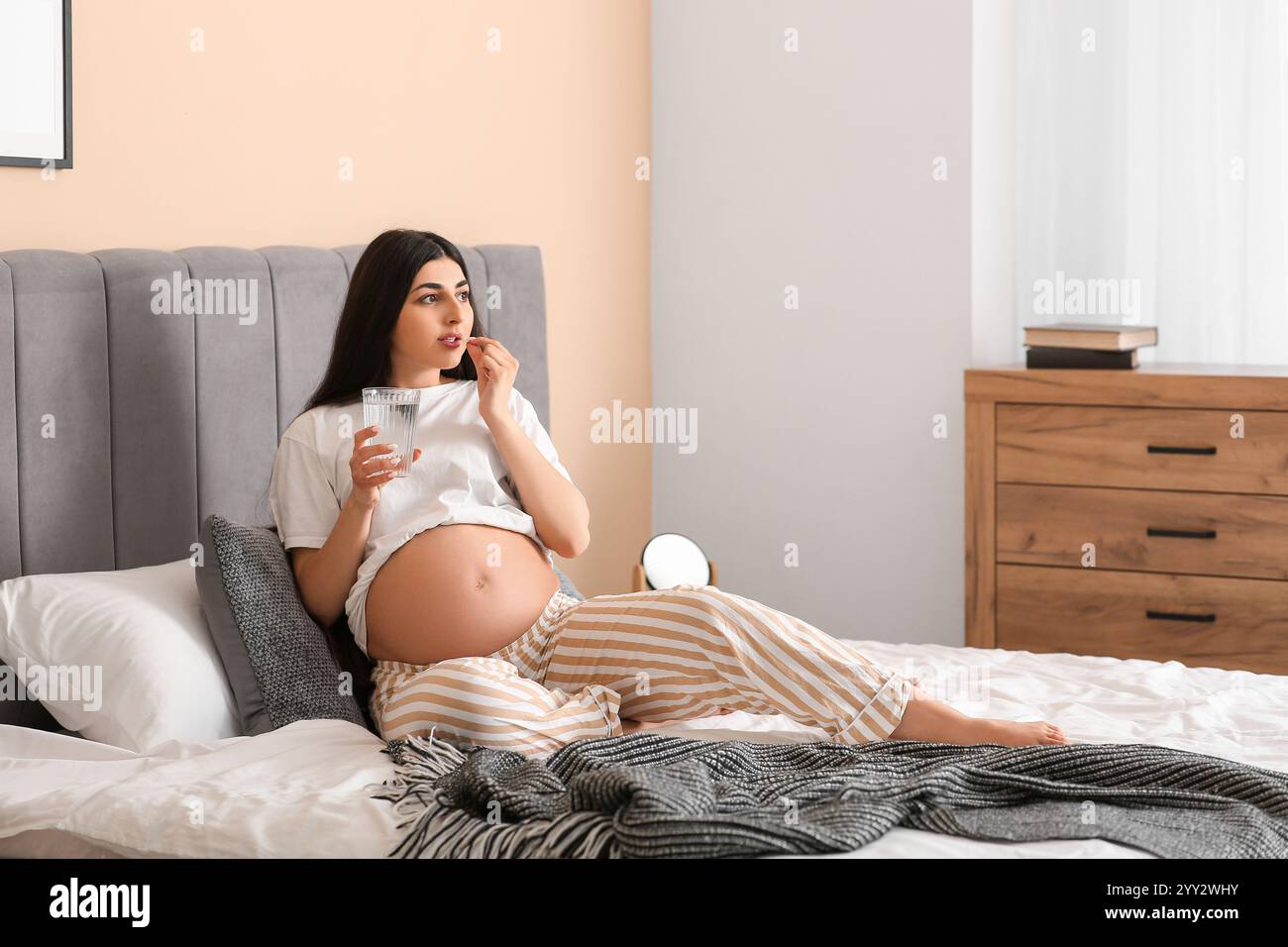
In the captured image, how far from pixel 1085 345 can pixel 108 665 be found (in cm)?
220

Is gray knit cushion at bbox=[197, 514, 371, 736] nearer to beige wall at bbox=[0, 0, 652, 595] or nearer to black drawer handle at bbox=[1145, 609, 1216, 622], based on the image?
beige wall at bbox=[0, 0, 652, 595]

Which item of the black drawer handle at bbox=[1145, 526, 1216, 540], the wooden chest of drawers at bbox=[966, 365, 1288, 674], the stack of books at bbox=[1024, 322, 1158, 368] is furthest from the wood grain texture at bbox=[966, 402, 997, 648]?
the black drawer handle at bbox=[1145, 526, 1216, 540]

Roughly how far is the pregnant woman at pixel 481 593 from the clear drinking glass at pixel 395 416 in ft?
0.07

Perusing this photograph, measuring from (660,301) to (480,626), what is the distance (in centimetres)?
192

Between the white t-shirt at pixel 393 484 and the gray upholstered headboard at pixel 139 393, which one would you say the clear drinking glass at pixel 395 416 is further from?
the gray upholstered headboard at pixel 139 393

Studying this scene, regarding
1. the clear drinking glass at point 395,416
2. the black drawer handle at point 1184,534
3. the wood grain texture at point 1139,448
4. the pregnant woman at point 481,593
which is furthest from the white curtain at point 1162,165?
the clear drinking glass at point 395,416

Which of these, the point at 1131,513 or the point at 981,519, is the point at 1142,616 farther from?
the point at 981,519

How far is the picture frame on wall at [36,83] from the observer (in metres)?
1.91

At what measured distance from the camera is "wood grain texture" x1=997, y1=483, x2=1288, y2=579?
2.90 m

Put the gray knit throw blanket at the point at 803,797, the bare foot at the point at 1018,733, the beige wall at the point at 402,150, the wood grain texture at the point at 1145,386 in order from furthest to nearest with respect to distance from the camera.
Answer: the wood grain texture at the point at 1145,386
the beige wall at the point at 402,150
the bare foot at the point at 1018,733
the gray knit throw blanket at the point at 803,797

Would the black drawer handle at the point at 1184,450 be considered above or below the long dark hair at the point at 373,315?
below

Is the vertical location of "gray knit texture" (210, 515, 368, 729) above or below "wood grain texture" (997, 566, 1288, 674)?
above

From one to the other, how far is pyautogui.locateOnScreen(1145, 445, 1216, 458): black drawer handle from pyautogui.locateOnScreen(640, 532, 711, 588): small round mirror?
99 cm

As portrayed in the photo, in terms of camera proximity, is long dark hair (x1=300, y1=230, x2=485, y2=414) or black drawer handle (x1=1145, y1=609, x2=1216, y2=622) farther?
black drawer handle (x1=1145, y1=609, x2=1216, y2=622)
